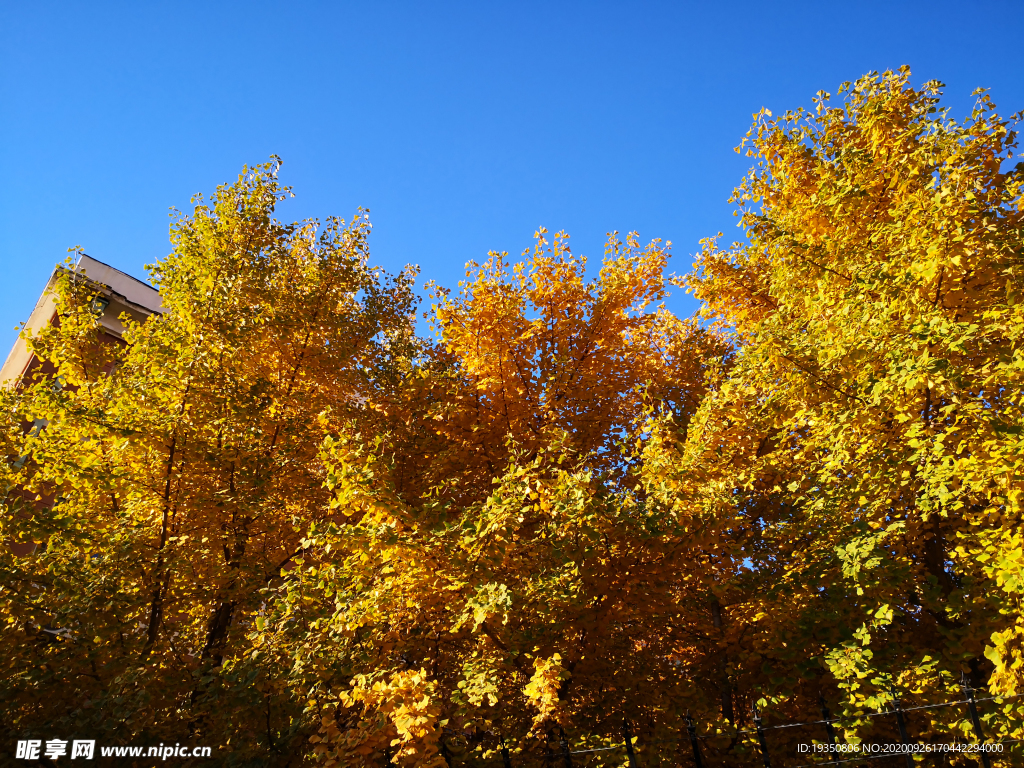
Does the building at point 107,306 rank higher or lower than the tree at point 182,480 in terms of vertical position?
higher

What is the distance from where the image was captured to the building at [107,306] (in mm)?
15625

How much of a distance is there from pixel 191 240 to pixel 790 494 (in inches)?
317

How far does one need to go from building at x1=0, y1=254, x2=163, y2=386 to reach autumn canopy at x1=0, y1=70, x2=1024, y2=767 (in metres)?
9.70

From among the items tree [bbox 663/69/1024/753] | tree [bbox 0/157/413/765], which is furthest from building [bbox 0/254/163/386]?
tree [bbox 663/69/1024/753]

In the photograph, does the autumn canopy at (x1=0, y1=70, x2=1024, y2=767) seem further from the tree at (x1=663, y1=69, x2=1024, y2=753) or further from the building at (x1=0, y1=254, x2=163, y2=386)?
the building at (x1=0, y1=254, x2=163, y2=386)

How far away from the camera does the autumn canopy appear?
A: 4.48 metres

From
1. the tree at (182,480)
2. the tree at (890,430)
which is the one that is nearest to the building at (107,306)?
the tree at (182,480)

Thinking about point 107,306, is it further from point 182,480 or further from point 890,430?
point 890,430

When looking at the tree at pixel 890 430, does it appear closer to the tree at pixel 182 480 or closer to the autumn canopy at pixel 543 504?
the autumn canopy at pixel 543 504

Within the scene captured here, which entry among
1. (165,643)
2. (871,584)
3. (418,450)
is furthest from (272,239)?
(871,584)

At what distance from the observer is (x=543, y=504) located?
472 centimetres

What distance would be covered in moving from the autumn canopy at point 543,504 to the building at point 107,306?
9.70 meters

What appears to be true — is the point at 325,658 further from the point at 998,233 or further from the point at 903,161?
the point at 903,161

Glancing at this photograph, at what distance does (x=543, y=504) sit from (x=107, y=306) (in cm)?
1566
